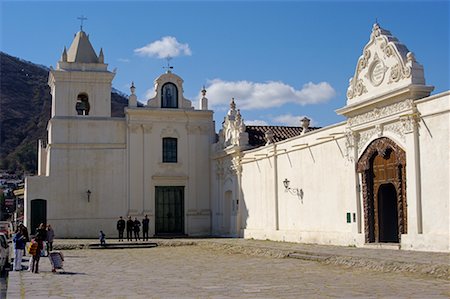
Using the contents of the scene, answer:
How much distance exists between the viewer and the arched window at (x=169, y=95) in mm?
39188

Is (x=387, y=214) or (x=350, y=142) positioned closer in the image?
(x=387, y=214)

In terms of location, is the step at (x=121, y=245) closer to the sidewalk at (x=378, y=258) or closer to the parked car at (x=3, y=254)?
the sidewalk at (x=378, y=258)

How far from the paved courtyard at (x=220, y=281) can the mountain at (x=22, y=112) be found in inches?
2931

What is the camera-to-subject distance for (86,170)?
37625 millimetres

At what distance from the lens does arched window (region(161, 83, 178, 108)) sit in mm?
39188

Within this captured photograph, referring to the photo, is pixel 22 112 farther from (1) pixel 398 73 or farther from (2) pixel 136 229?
(1) pixel 398 73

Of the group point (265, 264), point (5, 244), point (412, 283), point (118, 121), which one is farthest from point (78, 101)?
point (412, 283)

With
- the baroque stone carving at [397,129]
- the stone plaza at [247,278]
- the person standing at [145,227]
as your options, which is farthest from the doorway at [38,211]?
the baroque stone carving at [397,129]

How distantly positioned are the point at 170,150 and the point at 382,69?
19.7 meters

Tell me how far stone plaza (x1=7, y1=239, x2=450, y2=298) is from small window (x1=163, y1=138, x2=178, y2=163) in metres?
16.2

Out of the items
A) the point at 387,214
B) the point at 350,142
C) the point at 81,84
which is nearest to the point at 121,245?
the point at 81,84

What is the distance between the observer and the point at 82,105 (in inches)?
1518

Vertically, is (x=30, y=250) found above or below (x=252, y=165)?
below

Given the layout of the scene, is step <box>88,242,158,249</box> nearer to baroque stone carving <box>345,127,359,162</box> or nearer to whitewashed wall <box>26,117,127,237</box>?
whitewashed wall <box>26,117,127,237</box>
